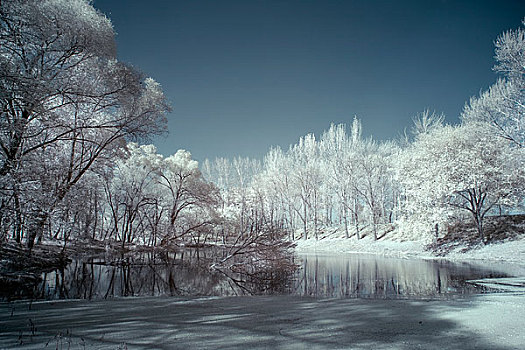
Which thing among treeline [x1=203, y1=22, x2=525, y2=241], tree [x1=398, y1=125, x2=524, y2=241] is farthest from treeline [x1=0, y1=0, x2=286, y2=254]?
tree [x1=398, y1=125, x2=524, y2=241]

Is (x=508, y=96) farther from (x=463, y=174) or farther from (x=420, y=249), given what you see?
(x=420, y=249)

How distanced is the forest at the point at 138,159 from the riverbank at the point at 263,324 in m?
3.83

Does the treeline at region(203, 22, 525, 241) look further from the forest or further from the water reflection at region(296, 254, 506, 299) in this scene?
the water reflection at region(296, 254, 506, 299)

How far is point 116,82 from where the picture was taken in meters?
10.3

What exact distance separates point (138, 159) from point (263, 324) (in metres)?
21.7

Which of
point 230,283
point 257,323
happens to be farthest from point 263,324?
point 230,283

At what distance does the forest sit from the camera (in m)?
7.05

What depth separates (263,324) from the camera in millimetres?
3822

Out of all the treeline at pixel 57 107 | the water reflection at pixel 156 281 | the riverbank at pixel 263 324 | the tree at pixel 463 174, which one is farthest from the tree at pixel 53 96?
the tree at pixel 463 174

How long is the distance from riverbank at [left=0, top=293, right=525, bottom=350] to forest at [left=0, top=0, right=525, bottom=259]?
12.6ft

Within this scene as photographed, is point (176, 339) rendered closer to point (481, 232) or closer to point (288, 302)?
point (288, 302)

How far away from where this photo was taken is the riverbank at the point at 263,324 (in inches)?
121

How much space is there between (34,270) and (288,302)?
8.75m

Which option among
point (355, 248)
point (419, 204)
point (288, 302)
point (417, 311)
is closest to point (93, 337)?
point (288, 302)
